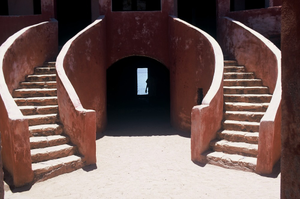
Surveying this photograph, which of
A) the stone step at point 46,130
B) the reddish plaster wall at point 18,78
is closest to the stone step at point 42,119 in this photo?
the stone step at point 46,130

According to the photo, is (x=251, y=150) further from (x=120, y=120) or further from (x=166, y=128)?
(x=120, y=120)

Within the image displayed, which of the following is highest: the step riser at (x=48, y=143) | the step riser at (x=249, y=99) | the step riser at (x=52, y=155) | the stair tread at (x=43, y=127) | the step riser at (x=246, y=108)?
the step riser at (x=249, y=99)

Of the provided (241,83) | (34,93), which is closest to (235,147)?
(241,83)

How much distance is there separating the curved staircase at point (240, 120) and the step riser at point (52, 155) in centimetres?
288

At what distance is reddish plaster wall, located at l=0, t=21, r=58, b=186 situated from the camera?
473 cm

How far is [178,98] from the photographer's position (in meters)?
9.20

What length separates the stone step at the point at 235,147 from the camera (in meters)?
5.64

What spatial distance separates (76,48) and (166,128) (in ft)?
13.2

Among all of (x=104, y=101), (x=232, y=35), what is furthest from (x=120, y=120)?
(x=232, y=35)

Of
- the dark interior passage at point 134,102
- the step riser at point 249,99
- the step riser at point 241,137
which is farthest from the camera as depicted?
the dark interior passage at point 134,102

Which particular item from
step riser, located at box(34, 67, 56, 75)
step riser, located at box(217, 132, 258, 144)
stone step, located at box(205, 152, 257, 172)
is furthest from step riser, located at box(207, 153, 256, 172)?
step riser, located at box(34, 67, 56, 75)

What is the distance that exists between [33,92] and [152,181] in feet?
12.8

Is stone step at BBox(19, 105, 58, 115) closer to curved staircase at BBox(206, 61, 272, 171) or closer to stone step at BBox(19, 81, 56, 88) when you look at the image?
stone step at BBox(19, 81, 56, 88)

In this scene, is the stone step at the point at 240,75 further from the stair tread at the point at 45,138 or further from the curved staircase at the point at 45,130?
the stair tread at the point at 45,138
